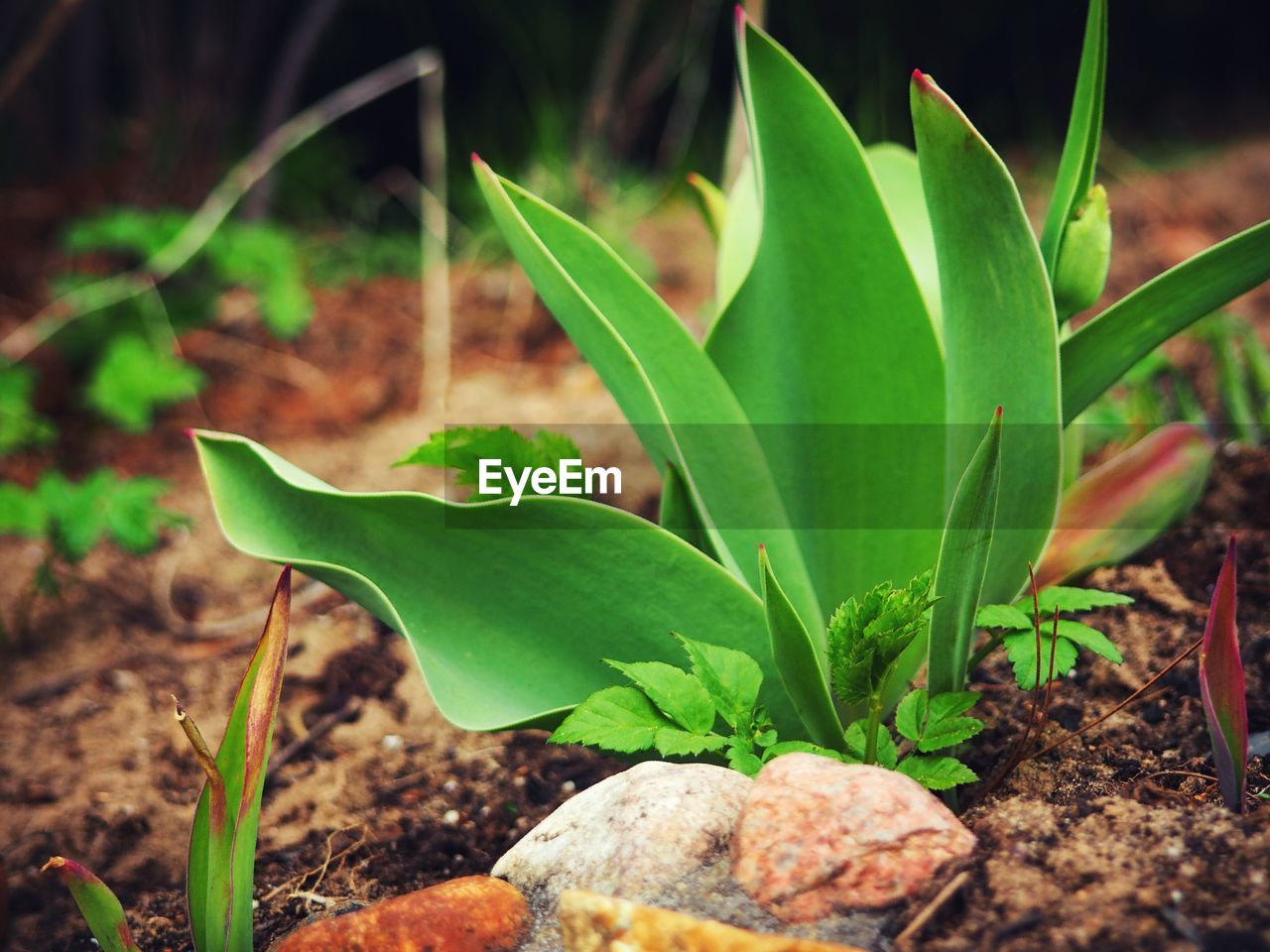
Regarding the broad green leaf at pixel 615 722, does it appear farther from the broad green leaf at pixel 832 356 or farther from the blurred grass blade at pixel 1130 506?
the blurred grass blade at pixel 1130 506

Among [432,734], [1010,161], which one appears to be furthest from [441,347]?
[1010,161]

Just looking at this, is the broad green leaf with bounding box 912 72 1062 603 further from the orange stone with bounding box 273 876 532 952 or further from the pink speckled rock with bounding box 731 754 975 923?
the orange stone with bounding box 273 876 532 952

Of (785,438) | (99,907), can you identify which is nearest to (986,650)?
(785,438)

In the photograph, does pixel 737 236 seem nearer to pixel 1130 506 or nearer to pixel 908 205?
pixel 908 205

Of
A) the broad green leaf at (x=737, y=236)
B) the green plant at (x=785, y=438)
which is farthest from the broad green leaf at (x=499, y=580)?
the broad green leaf at (x=737, y=236)

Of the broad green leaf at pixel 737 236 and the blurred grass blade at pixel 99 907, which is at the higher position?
Result: the broad green leaf at pixel 737 236
